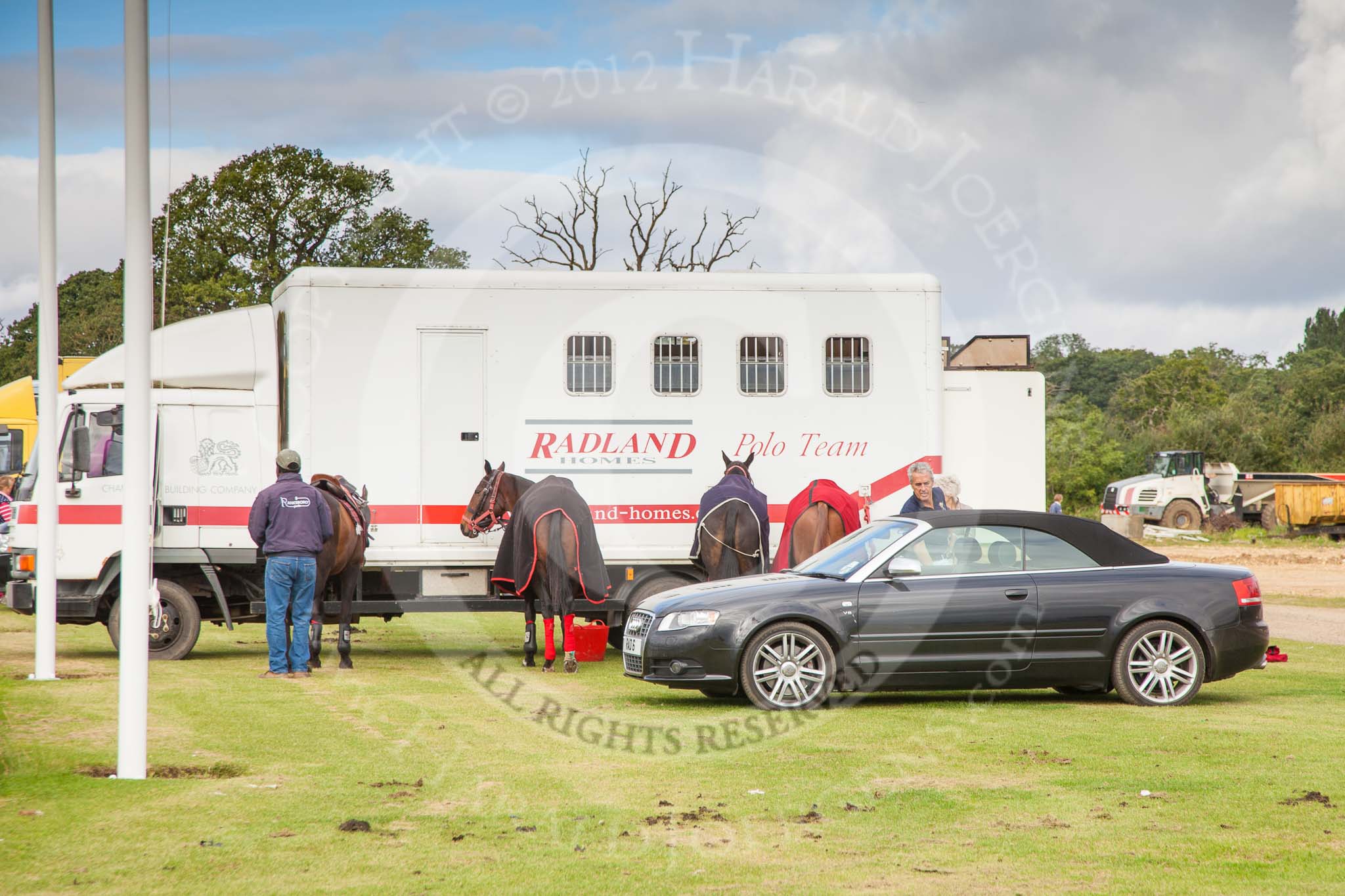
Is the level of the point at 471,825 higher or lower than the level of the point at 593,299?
lower

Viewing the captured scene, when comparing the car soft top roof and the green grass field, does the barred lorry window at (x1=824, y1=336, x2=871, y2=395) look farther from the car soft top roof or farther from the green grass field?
the green grass field

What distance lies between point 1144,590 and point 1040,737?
209cm

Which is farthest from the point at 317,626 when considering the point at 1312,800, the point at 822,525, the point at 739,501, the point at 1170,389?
the point at 1170,389

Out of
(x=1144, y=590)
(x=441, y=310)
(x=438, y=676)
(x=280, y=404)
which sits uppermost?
(x=441, y=310)

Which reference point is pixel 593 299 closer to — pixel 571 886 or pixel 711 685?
pixel 711 685

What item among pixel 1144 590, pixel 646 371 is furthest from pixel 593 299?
pixel 1144 590

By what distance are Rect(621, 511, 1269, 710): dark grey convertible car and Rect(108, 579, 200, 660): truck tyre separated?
5.53 meters

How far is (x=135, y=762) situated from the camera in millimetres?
7297

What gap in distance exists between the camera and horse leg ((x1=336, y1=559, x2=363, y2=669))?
43.2ft

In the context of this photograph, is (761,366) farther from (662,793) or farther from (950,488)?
(662,793)

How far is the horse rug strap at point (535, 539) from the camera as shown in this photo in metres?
12.8

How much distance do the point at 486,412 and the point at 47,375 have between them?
13.1ft

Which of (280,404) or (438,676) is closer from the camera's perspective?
(438,676)

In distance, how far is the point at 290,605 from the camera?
12.8 meters
